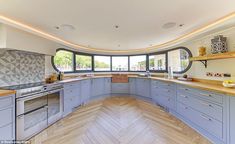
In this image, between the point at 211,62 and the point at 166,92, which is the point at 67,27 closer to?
the point at 166,92

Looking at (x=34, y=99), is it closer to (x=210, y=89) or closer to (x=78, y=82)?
(x=78, y=82)

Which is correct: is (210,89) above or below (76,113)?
above

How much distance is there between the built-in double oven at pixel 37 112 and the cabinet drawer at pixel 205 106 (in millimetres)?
3013

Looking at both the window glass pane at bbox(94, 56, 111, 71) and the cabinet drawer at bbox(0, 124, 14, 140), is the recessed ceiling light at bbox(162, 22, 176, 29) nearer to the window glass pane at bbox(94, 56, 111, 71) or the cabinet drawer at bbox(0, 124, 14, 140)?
the cabinet drawer at bbox(0, 124, 14, 140)

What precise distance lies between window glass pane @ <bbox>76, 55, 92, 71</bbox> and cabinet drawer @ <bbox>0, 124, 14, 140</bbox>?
3.14 metres

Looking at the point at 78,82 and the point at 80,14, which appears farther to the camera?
the point at 78,82

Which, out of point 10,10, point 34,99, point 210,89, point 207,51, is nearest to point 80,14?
point 10,10

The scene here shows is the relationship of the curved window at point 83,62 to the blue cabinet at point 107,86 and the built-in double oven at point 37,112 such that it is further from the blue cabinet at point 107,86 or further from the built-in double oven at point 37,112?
the built-in double oven at point 37,112

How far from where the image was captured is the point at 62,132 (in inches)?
90.4

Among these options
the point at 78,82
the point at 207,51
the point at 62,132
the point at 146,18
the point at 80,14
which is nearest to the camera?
the point at 80,14

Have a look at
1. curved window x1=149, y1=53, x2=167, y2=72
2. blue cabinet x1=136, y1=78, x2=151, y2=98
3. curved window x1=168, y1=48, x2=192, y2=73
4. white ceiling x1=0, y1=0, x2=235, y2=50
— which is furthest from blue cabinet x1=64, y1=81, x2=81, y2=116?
curved window x1=168, y1=48, x2=192, y2=73

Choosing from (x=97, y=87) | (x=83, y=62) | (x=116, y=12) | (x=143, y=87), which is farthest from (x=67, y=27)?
(x=143, y=87)

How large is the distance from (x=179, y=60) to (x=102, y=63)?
10.9ft

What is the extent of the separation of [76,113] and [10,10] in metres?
2.65
